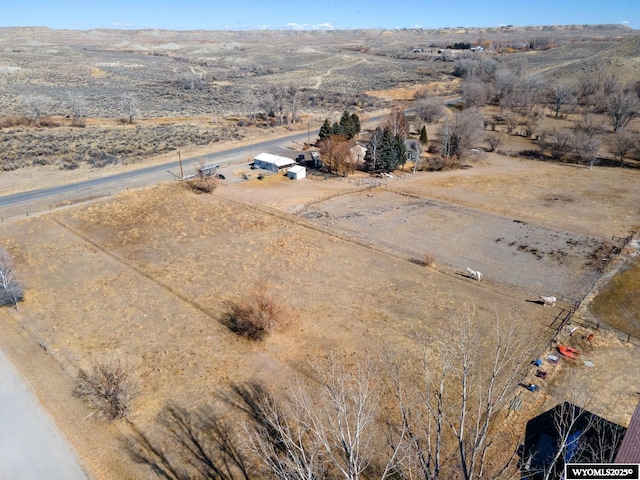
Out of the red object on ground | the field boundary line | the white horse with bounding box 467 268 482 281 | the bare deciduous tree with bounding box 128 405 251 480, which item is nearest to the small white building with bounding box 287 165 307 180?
the field boundary line

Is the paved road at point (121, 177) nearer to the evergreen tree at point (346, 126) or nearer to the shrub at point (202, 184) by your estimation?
the shrub at point (202, 184)

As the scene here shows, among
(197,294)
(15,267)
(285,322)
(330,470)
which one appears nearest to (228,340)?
(285,322)

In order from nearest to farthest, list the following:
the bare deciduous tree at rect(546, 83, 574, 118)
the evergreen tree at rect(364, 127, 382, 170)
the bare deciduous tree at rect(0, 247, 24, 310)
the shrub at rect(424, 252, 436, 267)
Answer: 1. the bare deciduous tree at rect(0, 247, 24, 310)
2. the shrub at rect(424, 252, 436, 267)
3. the evergreen tree at rect(364, 127, 382, 170)
4. the bare deciduous tree at rect(546, 83, 574, 118)

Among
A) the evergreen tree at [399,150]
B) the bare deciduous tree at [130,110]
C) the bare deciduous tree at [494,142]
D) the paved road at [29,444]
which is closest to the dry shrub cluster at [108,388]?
the paved road at [29,444]

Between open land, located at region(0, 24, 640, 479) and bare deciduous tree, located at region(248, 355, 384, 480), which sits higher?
bare deciduous tree, located at region(248, 355, 384, 480)

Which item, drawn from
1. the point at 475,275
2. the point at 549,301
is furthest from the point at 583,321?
the point at 475,275

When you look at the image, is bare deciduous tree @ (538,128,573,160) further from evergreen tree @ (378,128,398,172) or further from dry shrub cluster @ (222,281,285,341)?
dry shrub cluster @ (222,281,285,341)

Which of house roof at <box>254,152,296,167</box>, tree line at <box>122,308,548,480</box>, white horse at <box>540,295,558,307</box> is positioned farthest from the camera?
house roof at <box>254,152,296,167</box>

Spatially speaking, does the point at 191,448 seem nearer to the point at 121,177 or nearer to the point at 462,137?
the point at 121,177
